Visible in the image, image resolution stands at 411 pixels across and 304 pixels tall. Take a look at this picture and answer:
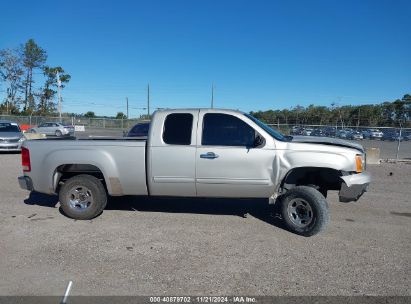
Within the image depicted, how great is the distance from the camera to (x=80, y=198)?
6.32m

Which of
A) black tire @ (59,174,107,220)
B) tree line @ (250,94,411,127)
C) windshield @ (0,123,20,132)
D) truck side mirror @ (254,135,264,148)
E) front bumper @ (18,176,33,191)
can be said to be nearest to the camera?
truck side mirror @ (254,135,264,148)

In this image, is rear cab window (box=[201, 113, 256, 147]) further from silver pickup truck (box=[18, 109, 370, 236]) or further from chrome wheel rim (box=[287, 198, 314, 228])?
chrome wheel rim (box=[287, 198, 314, 228])

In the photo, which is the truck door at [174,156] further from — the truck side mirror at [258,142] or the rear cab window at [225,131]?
the truck side mirror at [258,142]

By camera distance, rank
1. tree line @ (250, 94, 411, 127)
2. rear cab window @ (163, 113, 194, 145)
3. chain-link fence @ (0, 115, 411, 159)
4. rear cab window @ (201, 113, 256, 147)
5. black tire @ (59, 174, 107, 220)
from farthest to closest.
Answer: tree line @ (250, 94, 411, 127)
chain-link fence @ (0, 115, 411, 159)
black tire @ (59, 174, 107, 220)
rear cab window @ (163, 113, 194, 145)
rear cab window @ (201, 113, 256, 147)

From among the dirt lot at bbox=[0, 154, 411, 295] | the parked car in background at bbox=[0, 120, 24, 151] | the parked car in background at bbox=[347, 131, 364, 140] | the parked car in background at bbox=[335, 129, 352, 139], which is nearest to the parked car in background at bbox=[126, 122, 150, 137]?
the dirt lot at bbox=[0, 154, 411, 295]

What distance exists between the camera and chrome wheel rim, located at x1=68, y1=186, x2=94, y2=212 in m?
6.27

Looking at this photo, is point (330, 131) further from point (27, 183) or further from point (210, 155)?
point (27, 183)

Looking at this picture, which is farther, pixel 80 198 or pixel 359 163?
pixel 80 198

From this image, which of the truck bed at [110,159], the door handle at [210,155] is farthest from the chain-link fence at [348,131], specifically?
the truck bed at [110,159]

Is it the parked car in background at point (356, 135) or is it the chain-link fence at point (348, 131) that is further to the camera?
the parked car in background at point (356, 135)

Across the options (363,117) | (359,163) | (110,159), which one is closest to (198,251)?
(110,159)

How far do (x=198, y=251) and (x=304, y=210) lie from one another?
6.05 feet

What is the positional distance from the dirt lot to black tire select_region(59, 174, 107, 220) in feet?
0.64

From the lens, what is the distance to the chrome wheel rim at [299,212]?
5633 mm
